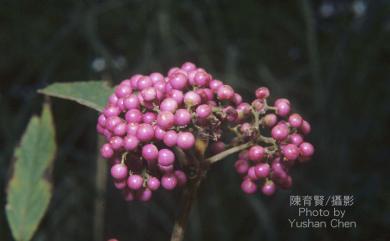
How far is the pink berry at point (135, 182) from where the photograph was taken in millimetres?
736

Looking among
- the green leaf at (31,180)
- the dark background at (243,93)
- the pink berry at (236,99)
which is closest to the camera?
the pink berry at (236,99)

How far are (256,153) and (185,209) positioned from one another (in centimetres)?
15

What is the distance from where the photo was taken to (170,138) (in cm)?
70

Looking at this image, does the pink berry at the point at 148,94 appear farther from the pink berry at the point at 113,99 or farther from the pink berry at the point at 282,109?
the pink berry at the point at 282,109

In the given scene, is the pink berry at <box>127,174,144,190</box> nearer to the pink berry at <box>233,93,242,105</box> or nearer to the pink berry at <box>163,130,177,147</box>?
the pink berry at <box>163,130,177,147</box>

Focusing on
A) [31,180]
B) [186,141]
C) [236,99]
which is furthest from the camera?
[31,180]

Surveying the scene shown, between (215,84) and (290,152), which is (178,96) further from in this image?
(290,152)

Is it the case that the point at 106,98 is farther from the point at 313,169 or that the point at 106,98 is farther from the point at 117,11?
the point at 117,11

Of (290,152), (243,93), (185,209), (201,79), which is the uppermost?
(243,93)

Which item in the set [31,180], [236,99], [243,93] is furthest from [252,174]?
[243,93]

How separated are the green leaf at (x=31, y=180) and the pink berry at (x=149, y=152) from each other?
298 millimetres

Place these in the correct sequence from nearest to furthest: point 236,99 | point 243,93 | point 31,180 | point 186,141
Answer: point 186,141 < point 236,99 < point 31,180 < point 243,93

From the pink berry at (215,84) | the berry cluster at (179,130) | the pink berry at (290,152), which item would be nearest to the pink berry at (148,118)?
the berry cluster at (179,130)

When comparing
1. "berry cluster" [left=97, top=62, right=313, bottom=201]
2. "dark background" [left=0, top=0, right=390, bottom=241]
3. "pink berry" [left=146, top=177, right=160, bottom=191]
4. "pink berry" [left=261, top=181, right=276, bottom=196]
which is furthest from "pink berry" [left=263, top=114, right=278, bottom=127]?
"dark background" [left=0, top=0, right=390, bottom=241]
